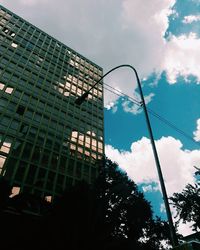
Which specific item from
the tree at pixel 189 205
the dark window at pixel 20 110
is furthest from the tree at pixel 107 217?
the dark window at pixel 20 110

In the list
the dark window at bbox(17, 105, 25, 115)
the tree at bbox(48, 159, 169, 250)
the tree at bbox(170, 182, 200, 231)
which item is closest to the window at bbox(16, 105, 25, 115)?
the dark window at bbox(17, 105, 25, 115)

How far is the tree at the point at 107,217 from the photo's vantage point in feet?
61.0

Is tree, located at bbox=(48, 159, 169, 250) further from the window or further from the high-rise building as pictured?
the window

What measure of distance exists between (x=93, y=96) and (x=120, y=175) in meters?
27.4

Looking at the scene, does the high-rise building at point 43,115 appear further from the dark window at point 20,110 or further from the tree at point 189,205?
the tree at point 189,205

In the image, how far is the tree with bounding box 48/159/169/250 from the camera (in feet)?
61.0

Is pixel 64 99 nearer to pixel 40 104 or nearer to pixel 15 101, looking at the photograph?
pixel 40 104

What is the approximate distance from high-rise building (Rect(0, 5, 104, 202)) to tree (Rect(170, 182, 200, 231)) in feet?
50.1

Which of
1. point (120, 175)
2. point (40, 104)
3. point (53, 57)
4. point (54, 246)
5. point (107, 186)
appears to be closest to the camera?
point (54, 246)

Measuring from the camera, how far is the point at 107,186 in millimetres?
31766

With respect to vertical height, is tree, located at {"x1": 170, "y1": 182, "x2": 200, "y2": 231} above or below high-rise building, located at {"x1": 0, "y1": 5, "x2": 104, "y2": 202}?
below

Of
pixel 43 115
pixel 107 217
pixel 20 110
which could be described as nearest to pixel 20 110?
pixel 20 110

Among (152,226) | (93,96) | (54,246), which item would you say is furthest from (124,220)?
(93,96)

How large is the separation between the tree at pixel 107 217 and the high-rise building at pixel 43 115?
21.8 feet
